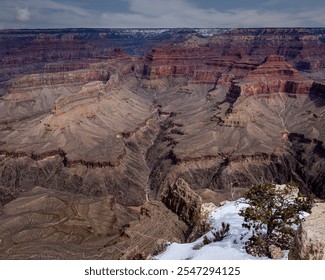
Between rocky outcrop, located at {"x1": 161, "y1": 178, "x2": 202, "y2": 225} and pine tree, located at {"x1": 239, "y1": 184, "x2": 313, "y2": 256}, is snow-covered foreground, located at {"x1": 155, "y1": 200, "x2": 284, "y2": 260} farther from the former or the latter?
rocky outcrop, located at {"x1": 161, "y1": 178, "x2": 202, "y2": 225}

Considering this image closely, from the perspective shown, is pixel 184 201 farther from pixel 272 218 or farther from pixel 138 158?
pixel 138 158

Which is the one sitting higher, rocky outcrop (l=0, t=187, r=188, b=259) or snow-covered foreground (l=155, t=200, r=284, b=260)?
snow-covered foreground (l=155, t=200, r=284, b=260)

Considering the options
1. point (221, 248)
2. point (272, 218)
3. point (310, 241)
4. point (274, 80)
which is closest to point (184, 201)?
point (221, 248)

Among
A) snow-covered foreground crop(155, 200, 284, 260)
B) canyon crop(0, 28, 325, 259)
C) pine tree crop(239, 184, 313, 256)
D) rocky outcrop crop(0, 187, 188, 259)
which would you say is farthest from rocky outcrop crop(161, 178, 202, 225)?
pine tree crop(239, 184, 313, 256)

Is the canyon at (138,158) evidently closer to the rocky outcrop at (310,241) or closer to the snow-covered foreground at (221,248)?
the snow-covered foreground at (221,248)

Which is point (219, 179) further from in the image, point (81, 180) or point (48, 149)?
point (48, 149)

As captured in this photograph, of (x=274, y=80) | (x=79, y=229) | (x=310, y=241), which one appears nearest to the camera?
(x=310, y=241)
